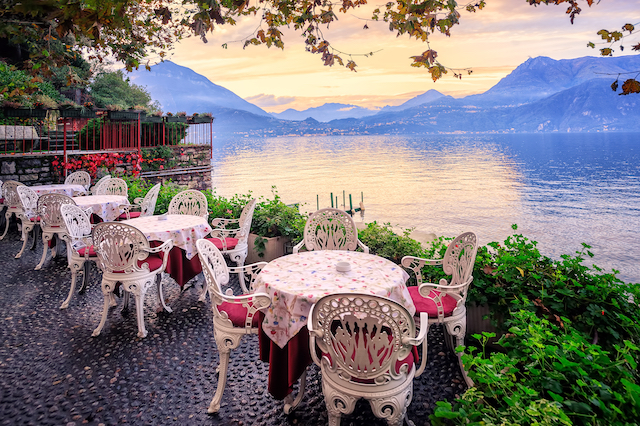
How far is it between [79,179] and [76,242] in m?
5.79

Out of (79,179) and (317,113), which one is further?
(317,113)

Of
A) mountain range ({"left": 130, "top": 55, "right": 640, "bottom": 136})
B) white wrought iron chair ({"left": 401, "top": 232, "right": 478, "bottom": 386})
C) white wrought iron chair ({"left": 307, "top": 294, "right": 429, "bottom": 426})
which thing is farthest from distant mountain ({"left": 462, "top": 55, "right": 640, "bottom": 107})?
white wrought iron chair ({"left": 307, "top": 294, "right": 429, "bottom": 426})

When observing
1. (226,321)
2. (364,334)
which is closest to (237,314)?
(226,321)

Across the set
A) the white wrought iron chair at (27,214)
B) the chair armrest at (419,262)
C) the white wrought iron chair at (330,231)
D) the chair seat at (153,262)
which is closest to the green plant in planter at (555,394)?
the chair armrest at (419,262)

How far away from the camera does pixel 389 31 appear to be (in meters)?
3.34

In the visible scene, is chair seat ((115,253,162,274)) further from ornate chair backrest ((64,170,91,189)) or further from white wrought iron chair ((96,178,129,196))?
ornate chair backrest ((64,170,91,189))

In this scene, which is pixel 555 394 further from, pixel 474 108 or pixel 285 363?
pixel 474 108

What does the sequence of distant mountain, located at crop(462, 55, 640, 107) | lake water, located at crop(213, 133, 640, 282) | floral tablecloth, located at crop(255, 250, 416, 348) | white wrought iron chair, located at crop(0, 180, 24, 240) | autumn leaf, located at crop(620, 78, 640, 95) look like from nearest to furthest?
autumn leaf, located at crop(620, 78, 640, 95) → floral tablecloth, located at crop(255, 250, 416, 348) → white wrought iron chair, located at crop(0, 180, 24, 240) → lake water, located at crop(213, 133, 640, 282) → distant mountain, located at crop(462, 55, 640, 107)

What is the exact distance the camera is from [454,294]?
2.86 metres

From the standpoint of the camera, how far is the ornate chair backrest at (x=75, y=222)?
4412 millimetres

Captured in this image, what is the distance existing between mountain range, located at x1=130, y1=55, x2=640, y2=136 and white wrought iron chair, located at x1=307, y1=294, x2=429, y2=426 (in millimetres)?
135213

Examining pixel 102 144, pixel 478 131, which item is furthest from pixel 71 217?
pixel 478 131

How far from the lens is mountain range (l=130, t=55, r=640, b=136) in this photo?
131 meters

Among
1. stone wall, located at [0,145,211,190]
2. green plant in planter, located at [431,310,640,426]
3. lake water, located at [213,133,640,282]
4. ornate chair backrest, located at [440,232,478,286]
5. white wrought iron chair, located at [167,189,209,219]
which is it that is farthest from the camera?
lake water, located at [213,133,640,282]
